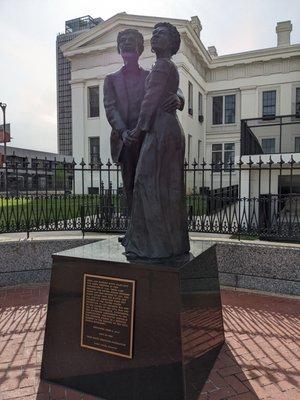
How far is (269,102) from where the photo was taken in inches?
1147

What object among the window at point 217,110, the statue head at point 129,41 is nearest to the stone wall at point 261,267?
the statue head at point 129,41

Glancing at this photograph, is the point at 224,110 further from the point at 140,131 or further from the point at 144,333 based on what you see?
the point at 144,333

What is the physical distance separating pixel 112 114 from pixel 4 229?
4149mm

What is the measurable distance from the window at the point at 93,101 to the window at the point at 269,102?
45.3ft

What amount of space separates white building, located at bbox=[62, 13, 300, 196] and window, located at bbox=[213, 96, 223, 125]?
0.28ft

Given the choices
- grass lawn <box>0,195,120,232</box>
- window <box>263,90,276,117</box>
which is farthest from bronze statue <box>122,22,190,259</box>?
window <box>263,90,276,117</box>

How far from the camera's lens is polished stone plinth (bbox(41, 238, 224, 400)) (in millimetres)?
2984

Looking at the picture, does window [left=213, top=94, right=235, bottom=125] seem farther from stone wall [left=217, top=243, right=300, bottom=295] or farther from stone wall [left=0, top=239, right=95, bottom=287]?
stone wall [left=0, top=239, right=95, bottom=287]

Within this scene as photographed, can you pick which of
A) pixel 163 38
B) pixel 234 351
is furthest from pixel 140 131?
pixel 234 351

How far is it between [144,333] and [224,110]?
3012 cm

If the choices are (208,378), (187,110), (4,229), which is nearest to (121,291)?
(208,378)

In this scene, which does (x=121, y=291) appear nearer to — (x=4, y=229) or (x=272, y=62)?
(x=4, y=229)

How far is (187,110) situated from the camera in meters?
26.6

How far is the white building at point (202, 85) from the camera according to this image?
25.9 metres
